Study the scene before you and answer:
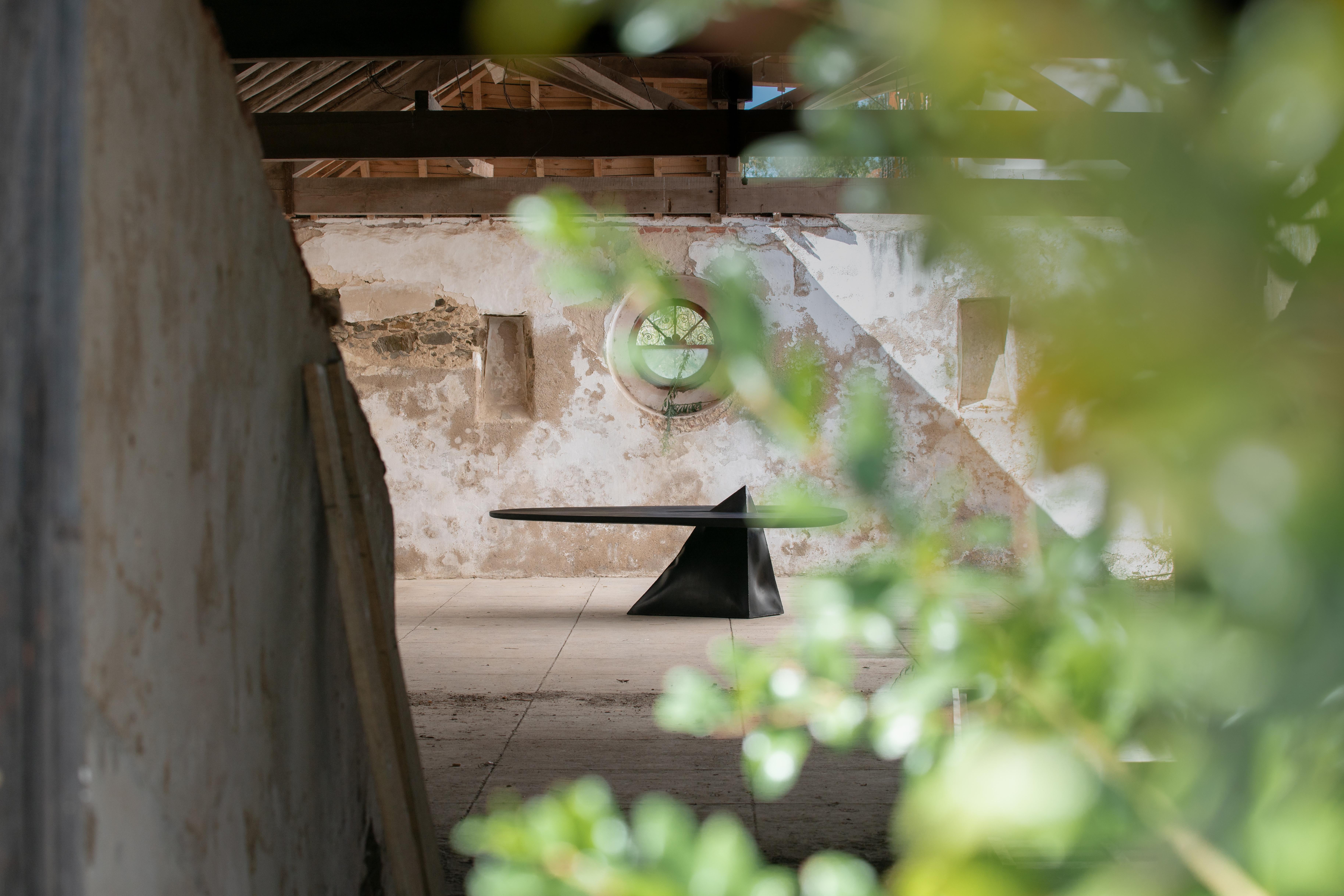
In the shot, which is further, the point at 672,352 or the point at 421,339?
the point at 672,352

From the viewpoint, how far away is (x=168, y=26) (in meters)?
1.06

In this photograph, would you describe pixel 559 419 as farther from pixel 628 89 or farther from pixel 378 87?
pixel 378 87

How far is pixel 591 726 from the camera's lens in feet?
12.1

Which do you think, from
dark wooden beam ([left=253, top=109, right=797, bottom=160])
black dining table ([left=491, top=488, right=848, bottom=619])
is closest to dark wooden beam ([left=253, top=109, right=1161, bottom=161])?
dark wooden beam ([left=253, top=109, right=797, bottom=160])

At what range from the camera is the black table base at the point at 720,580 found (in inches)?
236

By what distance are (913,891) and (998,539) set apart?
5.0 inches

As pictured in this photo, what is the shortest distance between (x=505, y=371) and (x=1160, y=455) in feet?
26.5

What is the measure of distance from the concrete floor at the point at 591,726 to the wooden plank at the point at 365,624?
69cm

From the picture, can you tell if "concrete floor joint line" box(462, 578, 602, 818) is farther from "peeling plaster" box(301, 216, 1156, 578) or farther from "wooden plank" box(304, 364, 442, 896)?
"peeling plaster" box(301, 216, 1156, 578)

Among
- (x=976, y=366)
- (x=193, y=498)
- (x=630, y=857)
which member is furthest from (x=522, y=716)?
(x=976, y=366)

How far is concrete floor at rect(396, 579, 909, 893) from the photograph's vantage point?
2.73 m

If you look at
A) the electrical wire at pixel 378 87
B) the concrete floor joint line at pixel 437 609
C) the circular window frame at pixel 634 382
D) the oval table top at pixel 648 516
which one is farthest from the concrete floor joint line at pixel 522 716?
the electrical wire at pixel 378 87

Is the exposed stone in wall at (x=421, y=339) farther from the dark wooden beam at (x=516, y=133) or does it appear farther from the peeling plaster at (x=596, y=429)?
the dark wooden beam at (x=516, y=133)

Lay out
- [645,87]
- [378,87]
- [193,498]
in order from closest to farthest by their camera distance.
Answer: [193,498] → [645,87] → [378,87]
